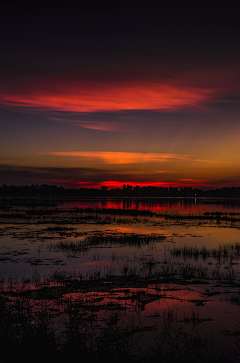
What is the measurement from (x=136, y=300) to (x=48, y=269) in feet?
23.7

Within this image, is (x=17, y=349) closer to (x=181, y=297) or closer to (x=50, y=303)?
(x=50, y=303)

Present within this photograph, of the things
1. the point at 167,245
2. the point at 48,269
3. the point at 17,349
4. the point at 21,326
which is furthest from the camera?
the point at 167,245

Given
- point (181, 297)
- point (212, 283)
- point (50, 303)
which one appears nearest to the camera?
point (50, 303)

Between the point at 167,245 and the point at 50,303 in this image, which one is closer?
the point at 50,303

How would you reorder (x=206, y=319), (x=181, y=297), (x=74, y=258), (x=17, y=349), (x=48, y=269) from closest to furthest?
1. (x=17, y=349)
2. (x=206, y=319)
3. (x=181, y=297)
4. (x=48, y=269)
5. (x=74, y=258)

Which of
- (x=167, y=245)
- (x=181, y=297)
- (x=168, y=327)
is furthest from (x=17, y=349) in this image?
(x=167, y=245)

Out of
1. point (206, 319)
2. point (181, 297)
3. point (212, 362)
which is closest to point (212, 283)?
point (181, 297)

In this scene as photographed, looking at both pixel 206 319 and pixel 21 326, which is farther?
pixel 206 319

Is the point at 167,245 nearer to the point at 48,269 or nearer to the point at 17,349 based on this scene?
the point at 48,269

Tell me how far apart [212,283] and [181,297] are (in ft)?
9.29

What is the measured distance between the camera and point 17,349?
307 inches

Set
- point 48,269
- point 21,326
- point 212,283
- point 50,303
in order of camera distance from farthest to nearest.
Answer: point 48,269 → point 212,283 → point 50,303 → point 21,326

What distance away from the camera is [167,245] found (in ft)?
85.7

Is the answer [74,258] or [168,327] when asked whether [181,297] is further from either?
[74,258]
